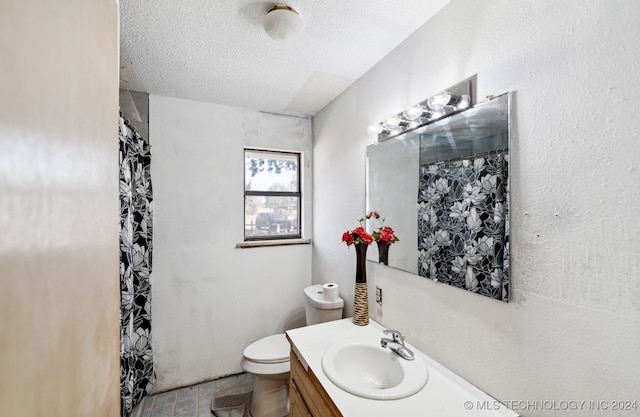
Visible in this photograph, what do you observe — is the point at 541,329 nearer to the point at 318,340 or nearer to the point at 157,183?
the point at 318,340

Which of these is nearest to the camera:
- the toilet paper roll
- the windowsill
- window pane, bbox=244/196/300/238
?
the toilet paper roll

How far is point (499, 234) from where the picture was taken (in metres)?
0.93

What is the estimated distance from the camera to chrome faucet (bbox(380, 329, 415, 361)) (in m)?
1.18

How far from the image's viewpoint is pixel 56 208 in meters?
0.29

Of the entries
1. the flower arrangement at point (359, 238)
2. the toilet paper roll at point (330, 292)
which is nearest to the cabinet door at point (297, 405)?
the toilet paper roll at point (330, 292)

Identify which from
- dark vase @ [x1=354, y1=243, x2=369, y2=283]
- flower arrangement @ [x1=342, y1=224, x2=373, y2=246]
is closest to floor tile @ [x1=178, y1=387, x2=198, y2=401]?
dark vase @ [x1=354, y1=243, x2=369, y2=283]

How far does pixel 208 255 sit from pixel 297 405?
4.49 ft

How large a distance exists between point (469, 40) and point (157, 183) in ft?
7.26

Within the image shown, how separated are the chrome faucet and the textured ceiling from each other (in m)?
1.54

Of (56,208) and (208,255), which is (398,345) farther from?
(208,255)

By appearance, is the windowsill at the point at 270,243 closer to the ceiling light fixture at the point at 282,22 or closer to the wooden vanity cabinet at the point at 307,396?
the wooden vanity cabinet at the point at 307,396

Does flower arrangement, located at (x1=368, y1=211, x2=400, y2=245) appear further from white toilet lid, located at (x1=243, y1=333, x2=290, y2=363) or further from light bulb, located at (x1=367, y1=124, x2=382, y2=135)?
white toilet lid, located at (x1=243, y1=333, x2=290, y2=363)

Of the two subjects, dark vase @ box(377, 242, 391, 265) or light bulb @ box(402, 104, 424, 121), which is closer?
light bulb @ box(402, 104, 424, 121)

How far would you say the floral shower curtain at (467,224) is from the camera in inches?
36.7
